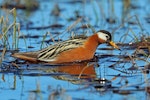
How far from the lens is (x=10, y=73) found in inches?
394

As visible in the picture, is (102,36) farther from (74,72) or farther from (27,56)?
(27,56)

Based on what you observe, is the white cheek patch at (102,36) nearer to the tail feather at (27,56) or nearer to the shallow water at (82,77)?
the shallow water at (82,77)

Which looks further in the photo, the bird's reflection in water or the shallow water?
the bird's reflection in water

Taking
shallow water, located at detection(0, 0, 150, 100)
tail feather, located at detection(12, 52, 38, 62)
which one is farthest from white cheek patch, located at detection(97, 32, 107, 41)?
tail feather, located at detection(12, 52, 38, 62)

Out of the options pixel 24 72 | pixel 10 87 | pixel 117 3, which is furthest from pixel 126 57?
pixel 117 3

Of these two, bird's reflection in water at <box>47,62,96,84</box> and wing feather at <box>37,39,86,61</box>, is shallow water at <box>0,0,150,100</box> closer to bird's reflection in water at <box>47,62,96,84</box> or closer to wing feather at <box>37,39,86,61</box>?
bird's reflection in water at <box>47,62,96,84</box>

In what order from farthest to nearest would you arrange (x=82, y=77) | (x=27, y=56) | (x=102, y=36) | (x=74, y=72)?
(x=102, y=36), (x=27, y=56), (x=74, y=72), (x=82, y=77)

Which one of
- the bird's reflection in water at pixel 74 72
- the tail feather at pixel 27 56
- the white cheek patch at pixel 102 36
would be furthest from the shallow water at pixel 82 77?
the white cheek patch at pixel 102 36

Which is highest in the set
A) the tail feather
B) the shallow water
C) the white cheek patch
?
the white cheek patch

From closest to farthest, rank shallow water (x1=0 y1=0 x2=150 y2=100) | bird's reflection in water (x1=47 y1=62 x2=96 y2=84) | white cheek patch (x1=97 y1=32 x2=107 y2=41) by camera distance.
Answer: shallow water (x1=0 y1=0 x2=150 y2=100), bird's reflection in water (x1=47 y1=62 x2=96 y2=84), white cheek patch (x1=97 y1=32 x2=107 y2=41)

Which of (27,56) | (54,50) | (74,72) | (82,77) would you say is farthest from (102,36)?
(82,77)

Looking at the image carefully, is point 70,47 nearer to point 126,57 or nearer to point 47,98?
point 126,57

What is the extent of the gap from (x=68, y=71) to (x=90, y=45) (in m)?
1.02

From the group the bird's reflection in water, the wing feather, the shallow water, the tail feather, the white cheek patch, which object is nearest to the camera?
the shallow water
